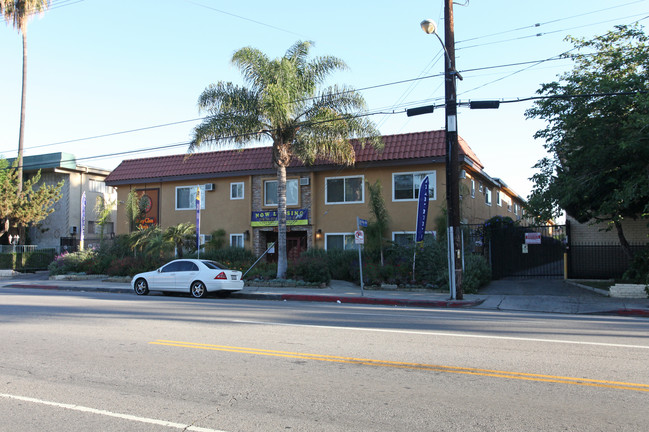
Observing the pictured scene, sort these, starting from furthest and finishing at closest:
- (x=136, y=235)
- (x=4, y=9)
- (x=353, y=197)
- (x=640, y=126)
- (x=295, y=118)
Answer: (x=4, y=9) < (x=136, y=235) < (x=353, y=197) < (x=295, y=118) < (x=640, y=126)

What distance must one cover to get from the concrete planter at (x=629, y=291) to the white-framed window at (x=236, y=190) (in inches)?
699

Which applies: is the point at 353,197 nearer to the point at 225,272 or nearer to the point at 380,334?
the point at 225,272

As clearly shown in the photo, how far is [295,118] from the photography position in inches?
827

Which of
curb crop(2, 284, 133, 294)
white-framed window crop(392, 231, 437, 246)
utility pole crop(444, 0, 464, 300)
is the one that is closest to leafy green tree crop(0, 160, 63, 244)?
curb crop(2, 284, 133, 294)

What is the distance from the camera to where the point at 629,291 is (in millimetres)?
16281

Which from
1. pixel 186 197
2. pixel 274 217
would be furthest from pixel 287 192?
pixel 186 197

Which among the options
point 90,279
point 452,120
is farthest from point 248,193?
point 452,120

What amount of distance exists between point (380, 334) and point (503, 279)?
13.6 m

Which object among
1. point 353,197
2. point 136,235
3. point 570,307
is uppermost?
point 353,197

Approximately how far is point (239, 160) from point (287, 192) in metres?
3.44

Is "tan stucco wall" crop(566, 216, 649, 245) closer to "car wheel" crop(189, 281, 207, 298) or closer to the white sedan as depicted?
the white sedan

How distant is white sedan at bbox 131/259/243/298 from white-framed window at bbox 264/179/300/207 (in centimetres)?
809

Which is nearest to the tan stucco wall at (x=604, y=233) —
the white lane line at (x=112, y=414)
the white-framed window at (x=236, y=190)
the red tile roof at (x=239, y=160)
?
the red tile roof at (x=239, y=160)

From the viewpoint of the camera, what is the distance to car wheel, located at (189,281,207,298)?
58.9 feet
